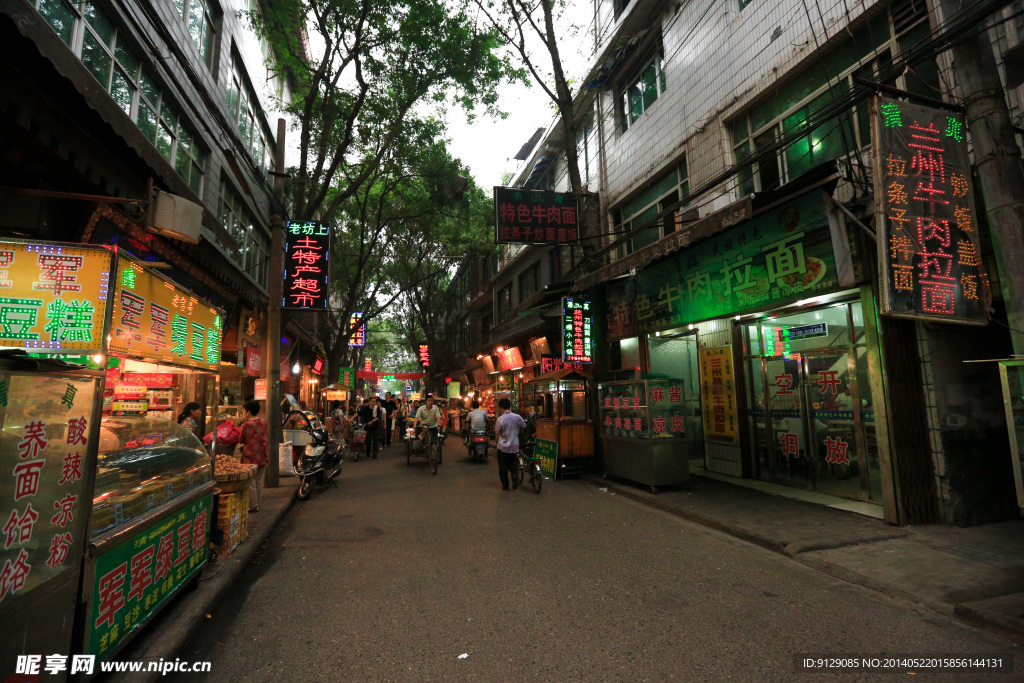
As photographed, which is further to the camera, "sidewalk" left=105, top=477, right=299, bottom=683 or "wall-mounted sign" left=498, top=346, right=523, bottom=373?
"wall-mounted sign" left=498, top=346, right=523, bottom=373

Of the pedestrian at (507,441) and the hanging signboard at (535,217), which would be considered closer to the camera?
the pedestrian at (507,441)

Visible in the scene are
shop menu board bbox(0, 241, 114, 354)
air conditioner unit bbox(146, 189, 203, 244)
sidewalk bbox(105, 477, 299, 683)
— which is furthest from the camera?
air conditioner unit bbox(146, 189, 203, 244)

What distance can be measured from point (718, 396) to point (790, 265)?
3.63m

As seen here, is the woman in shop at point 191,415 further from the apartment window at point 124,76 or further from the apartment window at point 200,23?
the apartment window at point 200,23

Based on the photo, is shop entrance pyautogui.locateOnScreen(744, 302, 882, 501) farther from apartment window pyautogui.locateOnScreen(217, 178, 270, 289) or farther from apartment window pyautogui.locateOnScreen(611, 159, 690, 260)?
apartment window pyautogui.locateOnScreen(217, 178, 270, 289)

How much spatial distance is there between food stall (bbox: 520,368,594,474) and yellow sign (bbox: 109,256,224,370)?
26.1 feet

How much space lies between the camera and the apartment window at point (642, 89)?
40.6 ft

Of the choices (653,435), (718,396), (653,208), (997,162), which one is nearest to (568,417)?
(653,435)

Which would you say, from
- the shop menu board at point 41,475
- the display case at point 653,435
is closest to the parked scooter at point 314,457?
the display case at point 653,435

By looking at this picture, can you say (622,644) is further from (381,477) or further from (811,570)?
(381,477)

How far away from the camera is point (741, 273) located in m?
8.55

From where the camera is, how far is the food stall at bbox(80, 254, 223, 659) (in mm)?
2996

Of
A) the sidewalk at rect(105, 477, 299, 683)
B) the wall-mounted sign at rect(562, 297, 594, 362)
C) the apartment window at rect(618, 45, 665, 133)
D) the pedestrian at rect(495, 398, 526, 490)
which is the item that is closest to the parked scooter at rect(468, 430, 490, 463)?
the wall-mounted sign at rect(562, 297, 594, 362)

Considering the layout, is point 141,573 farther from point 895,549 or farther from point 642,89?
point 642,89
